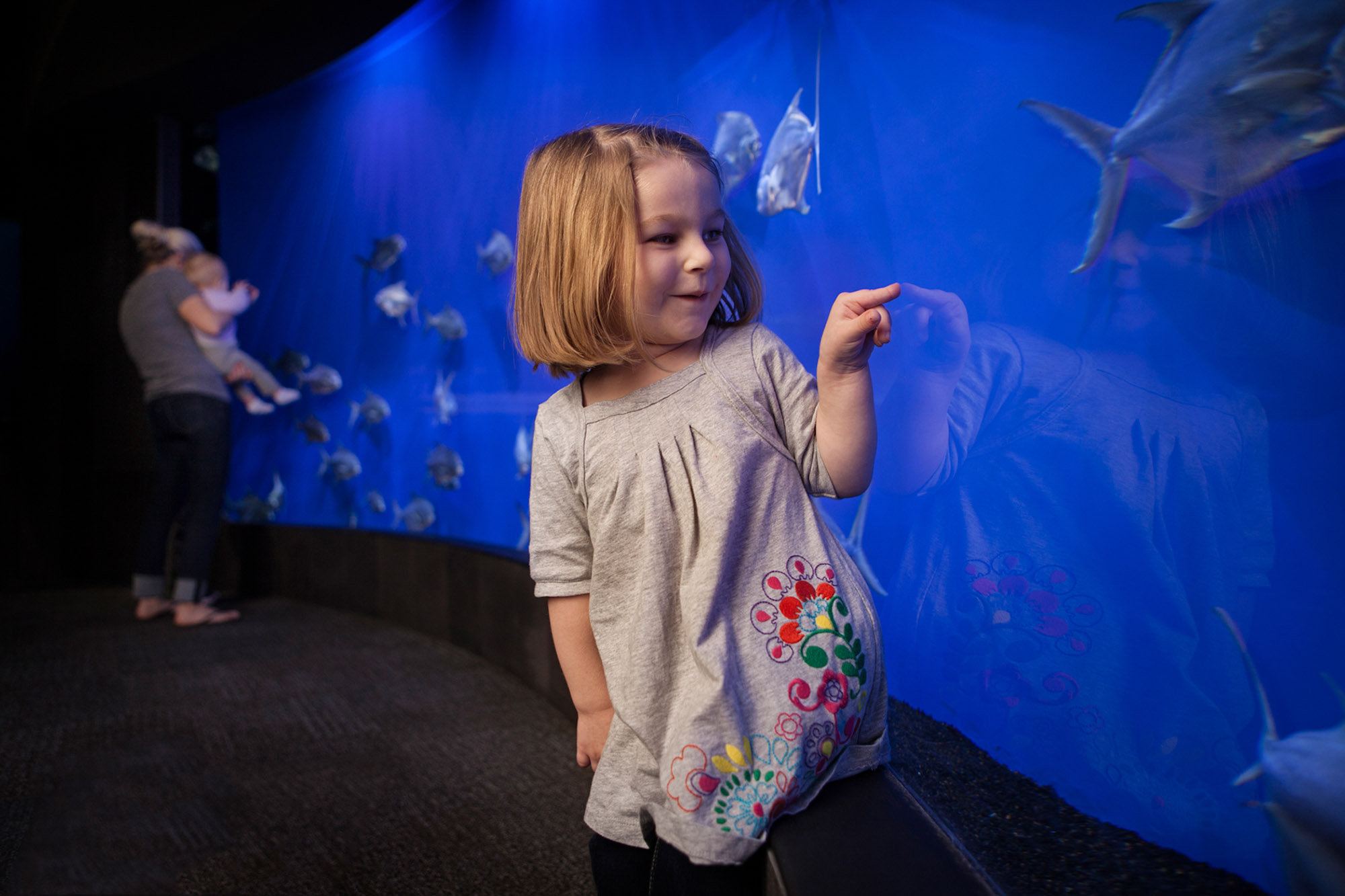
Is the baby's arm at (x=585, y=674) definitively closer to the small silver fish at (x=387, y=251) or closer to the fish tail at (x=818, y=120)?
the fish tail at (x=818, y=120)

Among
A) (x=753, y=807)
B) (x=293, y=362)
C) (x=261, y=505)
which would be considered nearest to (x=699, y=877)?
(x=753, y=807)

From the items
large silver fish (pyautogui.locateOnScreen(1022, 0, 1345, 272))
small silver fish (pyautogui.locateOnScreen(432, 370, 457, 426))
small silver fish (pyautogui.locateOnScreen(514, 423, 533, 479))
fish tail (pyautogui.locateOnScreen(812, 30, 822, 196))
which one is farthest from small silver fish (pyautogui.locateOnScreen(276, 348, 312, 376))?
large silver fish (pyautogui.locateOnScreen(1022, 0, 1345, 272))

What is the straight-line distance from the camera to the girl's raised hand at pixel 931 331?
4.32 feet

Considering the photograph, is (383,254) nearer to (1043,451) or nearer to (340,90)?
(340,90)

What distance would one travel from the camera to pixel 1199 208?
85 cm

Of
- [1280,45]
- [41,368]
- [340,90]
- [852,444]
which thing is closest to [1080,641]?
[852,444]

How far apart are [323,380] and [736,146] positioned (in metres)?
3.11

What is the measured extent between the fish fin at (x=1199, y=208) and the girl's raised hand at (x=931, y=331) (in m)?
0.43

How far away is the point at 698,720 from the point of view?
0.84m

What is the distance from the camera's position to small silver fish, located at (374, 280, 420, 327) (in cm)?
370

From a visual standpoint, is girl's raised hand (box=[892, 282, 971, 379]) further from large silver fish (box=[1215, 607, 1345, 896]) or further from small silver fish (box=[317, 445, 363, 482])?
small silver fish (box=[317, 445, 363, 482])

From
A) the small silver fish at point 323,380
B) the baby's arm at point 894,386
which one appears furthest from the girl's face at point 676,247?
the small silver fish at point 323,380

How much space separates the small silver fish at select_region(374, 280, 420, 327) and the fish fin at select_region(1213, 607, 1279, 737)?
135 inches

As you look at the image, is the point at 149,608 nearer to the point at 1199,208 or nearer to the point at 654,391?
the point at 654,391
